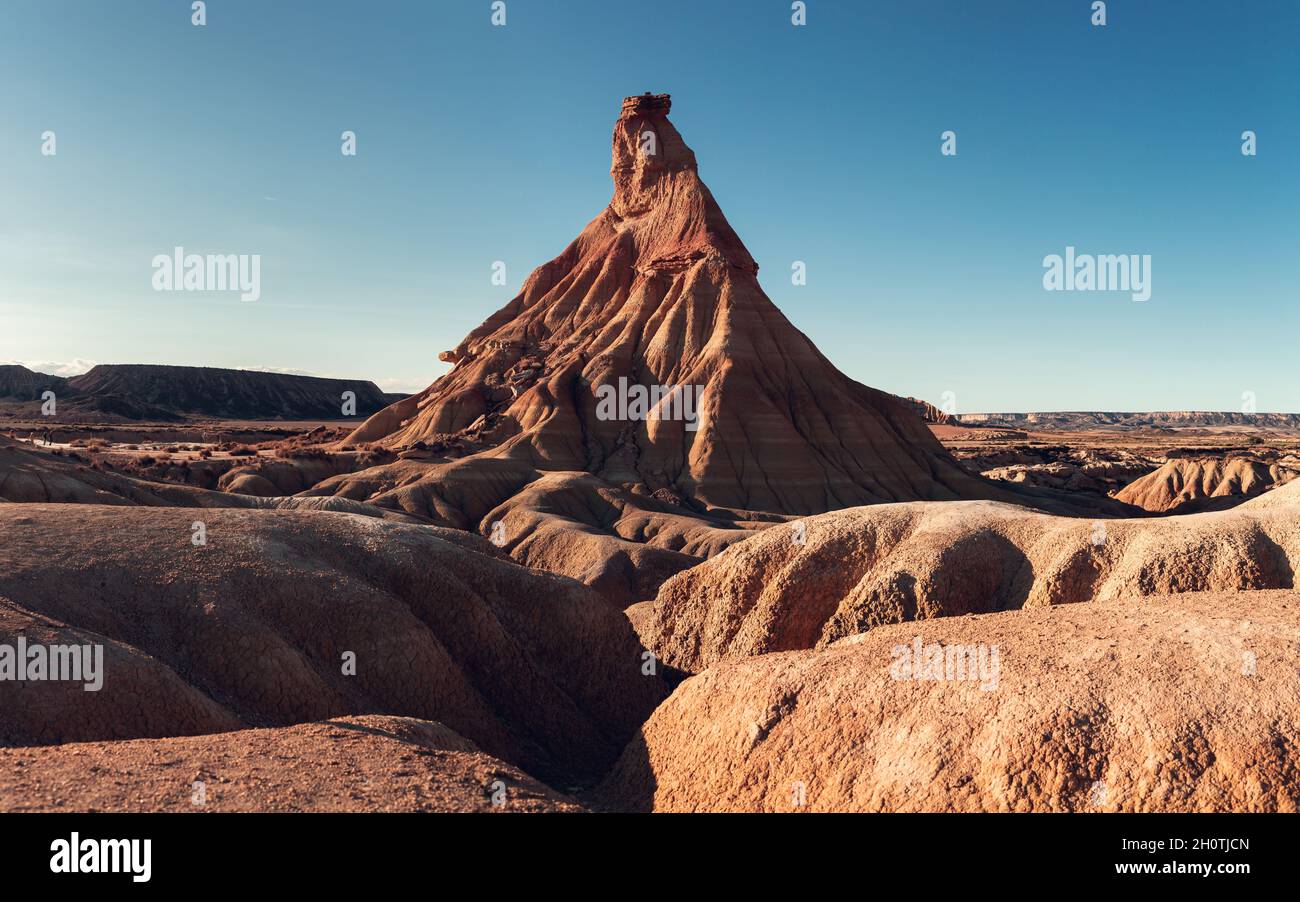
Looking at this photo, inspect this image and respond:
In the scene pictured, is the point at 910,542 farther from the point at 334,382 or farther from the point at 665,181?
the point at 334,382

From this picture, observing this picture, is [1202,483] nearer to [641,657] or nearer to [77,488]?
[641,657]

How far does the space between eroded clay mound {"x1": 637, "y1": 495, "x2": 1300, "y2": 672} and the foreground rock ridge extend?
32054mm

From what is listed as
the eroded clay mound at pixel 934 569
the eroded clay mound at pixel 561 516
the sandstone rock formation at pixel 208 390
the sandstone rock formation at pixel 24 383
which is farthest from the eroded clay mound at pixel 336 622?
the sandstone rock formation at pixel 24 383

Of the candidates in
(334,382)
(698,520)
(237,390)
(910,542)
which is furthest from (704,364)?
(334,382)

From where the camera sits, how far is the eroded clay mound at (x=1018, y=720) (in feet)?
37.0

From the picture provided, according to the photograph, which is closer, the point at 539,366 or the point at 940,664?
the point at 940,664

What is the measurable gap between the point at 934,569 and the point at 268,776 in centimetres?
1837

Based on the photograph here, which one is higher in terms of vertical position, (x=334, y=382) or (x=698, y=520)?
(x=334, y=382)

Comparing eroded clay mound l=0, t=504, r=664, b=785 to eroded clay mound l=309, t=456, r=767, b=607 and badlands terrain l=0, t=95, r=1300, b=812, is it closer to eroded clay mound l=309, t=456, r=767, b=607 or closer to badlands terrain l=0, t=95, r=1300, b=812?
badlands terrain l=0, t=95, r=1300, b=812

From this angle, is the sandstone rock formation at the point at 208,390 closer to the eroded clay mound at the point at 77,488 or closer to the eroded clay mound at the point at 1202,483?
the eroded clay mound at the point at 77,488

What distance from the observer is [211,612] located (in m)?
18.6

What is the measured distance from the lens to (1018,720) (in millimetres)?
12469

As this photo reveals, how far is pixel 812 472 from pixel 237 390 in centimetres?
14148

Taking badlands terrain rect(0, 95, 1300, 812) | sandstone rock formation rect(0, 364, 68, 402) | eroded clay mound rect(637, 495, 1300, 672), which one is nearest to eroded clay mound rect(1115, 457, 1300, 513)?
badlands terrain rect(0, 95, 1300, 812)
